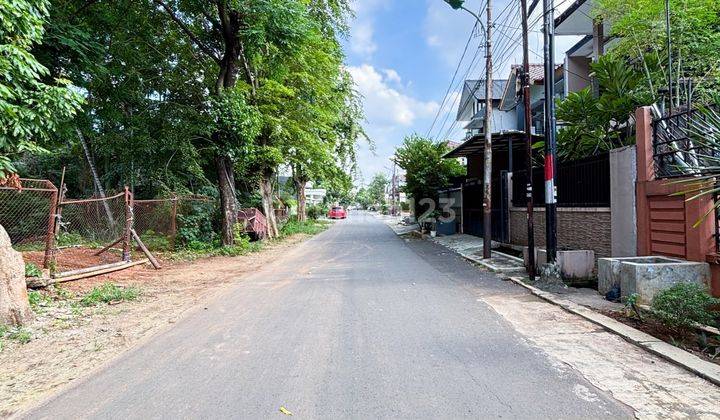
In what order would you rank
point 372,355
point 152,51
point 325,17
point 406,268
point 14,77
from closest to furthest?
point 372,355
point 14,77
point 406,268
point 152,51
point 325,17

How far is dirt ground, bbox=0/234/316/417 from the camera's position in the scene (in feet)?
13.0

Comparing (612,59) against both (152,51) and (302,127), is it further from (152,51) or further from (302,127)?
(152,51)

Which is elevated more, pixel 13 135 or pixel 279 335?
pixel 13 135

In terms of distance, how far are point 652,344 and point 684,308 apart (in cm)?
66

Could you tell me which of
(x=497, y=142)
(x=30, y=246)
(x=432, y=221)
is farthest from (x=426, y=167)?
(x=30, y=246)

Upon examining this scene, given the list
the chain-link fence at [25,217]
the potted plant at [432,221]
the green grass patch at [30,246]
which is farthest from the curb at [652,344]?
the potted plant at [432,221]

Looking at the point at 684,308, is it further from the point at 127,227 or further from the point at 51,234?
the point at 127,227

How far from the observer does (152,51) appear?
15.2 meters

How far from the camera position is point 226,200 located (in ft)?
48.4

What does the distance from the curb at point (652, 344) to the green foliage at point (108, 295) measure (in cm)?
745

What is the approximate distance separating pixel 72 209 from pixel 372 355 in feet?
51.1

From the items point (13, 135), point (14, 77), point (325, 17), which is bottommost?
point (13, 135)

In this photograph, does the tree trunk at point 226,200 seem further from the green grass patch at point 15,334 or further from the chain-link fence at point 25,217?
the green grass patch at point 15,334

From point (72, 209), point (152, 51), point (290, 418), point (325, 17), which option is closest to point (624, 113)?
point (290, 418)
